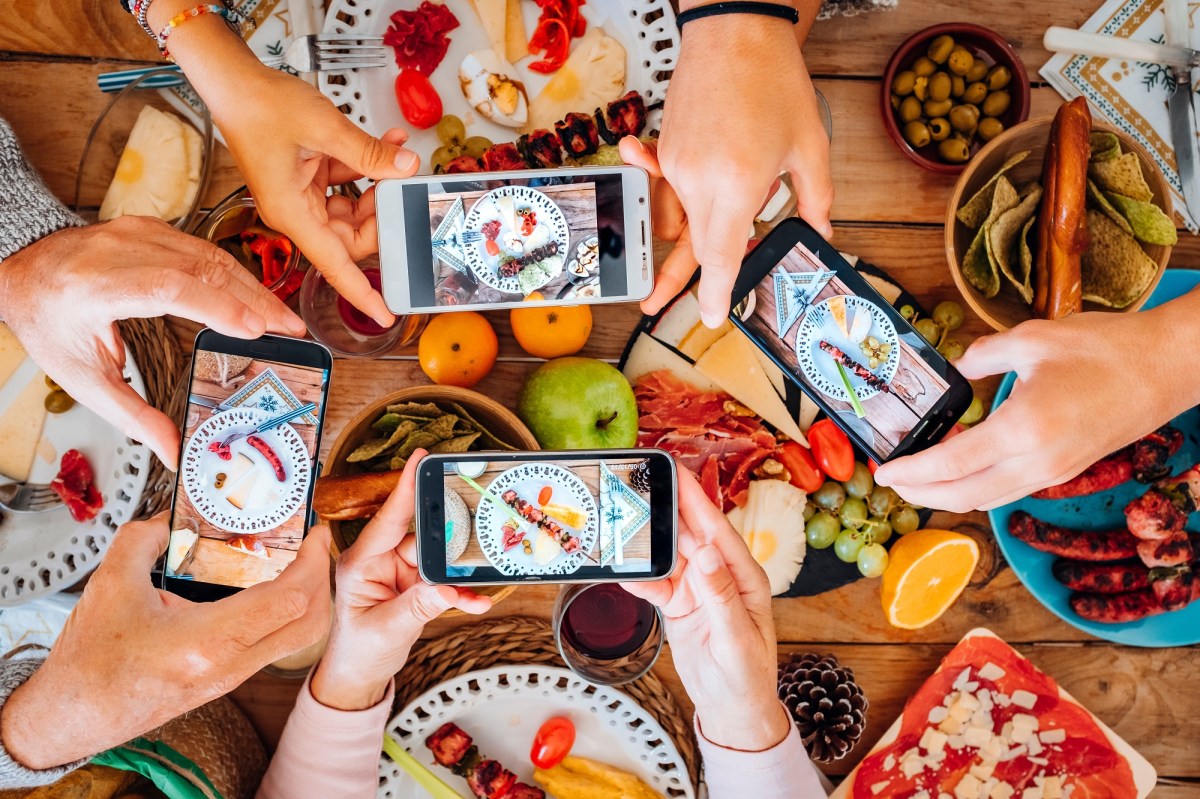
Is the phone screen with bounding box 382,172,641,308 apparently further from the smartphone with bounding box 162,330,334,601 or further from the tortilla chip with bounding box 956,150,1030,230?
the tortilla chip with bounding box 956,150,1030,230

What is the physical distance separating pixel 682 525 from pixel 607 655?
325mm

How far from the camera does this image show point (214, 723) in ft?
4.78

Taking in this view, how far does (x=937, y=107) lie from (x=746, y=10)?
0.55 metres

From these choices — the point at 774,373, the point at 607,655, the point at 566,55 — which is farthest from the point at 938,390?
the point at 566,55

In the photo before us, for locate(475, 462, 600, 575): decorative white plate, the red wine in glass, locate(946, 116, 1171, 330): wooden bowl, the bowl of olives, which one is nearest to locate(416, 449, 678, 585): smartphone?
locate(475, 462, 600, 575): decorative white plate

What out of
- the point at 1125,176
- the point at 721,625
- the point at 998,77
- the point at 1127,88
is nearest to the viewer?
the point at 721,625

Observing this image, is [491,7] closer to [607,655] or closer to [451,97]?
[451,97]

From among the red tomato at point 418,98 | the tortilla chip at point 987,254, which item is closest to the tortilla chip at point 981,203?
the tortilla chip at point 987,254

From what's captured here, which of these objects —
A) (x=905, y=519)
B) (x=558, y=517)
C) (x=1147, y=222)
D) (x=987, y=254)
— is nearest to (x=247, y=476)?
(x=558, y=517)

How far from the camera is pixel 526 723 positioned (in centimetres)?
157

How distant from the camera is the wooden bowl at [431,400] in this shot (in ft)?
4.51

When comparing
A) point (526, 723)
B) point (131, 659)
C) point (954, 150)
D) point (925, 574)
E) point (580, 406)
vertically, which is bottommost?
point (526, 723)

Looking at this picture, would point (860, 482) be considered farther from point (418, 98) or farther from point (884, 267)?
point (418, 98)

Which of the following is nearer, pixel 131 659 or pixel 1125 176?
pixel 131 659
